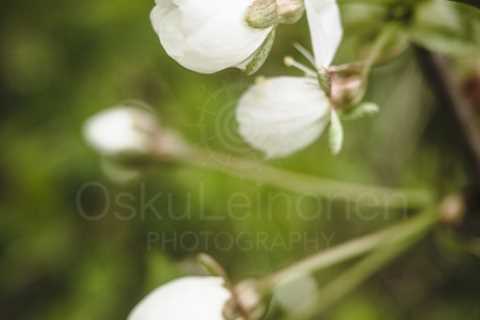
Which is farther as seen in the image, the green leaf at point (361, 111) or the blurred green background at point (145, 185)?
the blurred green background at point (145, 185)

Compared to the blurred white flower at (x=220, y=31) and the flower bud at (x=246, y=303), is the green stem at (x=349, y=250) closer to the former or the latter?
the flower bud at (x=246, y=303)

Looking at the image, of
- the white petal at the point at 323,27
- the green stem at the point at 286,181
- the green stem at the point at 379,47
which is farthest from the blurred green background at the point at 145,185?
the white petal at the point at 323,27

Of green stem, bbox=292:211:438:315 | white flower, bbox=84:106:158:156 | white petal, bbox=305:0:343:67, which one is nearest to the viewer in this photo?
white petal, bbox=305:0:343:67

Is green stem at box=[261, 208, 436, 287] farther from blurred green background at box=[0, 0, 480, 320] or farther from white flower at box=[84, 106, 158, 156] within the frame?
white flower at box=[84, 106, 158, 156]

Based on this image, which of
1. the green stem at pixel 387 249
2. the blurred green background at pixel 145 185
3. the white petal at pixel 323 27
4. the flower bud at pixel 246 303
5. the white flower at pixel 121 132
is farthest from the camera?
the blurred green background at pixel 145 185

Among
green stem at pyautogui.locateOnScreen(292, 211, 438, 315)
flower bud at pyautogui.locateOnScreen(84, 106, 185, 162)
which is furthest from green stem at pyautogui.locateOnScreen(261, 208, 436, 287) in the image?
flower bud at pyautogui.locateOnScreen(84, 106, 185, 162)

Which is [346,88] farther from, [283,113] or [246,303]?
[246,303]

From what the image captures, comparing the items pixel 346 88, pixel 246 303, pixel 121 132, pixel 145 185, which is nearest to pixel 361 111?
pixel 346 88
